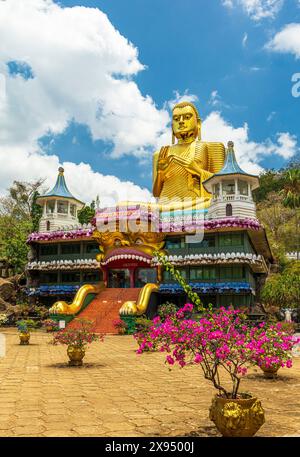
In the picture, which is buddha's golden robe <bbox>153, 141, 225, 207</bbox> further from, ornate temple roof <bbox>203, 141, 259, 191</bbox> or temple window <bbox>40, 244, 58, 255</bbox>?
temple window <bbox>40, 244, 58, 255</bbox>

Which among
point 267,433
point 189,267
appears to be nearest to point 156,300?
point 189,267

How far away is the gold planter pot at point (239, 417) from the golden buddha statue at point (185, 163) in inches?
1106

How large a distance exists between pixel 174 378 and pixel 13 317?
24657 millimetres

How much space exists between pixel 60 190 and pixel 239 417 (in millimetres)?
34153

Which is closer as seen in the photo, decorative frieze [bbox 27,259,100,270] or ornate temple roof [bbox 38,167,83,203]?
decorative frieze [bbox 27,259,100,270]

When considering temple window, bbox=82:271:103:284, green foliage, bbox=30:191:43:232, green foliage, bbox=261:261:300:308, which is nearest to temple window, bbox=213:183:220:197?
green foliage, bbox=261:261:300:308

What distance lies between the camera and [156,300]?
31125mm

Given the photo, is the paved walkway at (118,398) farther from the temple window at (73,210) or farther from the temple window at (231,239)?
the temple window at (73,210)

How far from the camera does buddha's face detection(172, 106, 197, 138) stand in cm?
3844

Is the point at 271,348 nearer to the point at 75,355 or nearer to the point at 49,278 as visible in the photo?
the point at 75,355

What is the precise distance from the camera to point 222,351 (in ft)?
21.5

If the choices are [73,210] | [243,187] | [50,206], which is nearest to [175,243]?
[243,187]

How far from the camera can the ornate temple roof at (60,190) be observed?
124 ft

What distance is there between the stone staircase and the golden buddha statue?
24.7 feet
